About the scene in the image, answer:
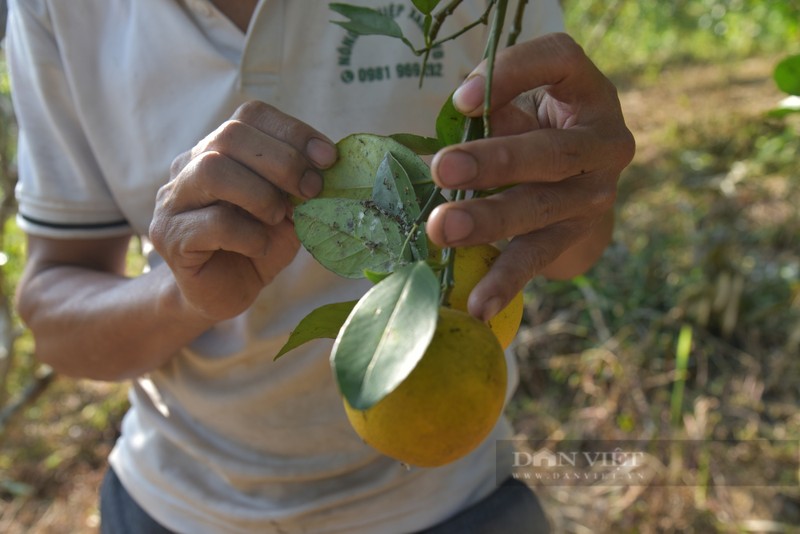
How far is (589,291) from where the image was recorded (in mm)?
2236

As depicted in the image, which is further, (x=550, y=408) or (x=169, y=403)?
(x=550, y=408)

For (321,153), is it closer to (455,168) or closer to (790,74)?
(455,168)

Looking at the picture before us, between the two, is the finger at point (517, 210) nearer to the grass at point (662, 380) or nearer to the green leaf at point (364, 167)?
the green leaf at point (364, 167)

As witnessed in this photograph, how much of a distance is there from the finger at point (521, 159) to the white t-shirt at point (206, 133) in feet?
1.28

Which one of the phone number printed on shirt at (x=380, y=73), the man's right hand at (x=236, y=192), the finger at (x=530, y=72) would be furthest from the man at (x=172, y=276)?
the finger at (x=530, y=72)

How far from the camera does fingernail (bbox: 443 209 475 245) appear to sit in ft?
1.37

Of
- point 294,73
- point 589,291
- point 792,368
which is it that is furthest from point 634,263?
point 294,73

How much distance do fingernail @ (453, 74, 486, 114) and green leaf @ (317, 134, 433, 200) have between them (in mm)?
52

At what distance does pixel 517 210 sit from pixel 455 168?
0.18 ft

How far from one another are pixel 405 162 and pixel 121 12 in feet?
1.74

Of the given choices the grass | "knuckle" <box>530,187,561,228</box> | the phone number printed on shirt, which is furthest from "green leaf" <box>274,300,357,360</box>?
the grass

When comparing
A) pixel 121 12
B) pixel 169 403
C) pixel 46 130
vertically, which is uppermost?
pixel 121 12

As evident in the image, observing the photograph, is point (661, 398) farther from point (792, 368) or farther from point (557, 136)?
point (557, 136)

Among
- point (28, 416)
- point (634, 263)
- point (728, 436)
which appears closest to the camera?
point (728, 436)
